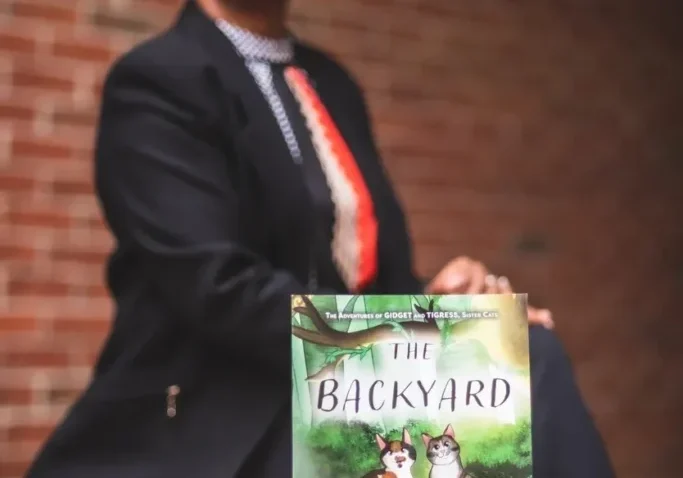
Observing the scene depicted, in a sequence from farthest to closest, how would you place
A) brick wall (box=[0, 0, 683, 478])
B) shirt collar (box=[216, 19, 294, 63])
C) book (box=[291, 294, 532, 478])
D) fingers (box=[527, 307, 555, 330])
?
brick wall (box=[0, 0, 683, 478]) → shirt collar (box=[216, 19, 294, 63]) → fingers (box=[527, 307, 555, 330]) → book (box=[291, 294, 532, 478])

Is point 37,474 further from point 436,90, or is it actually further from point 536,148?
point 536,148

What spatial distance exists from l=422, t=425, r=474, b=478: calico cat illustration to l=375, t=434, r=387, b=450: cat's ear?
0.12ft

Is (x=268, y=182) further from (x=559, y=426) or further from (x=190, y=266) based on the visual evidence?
(x=559, y=426)

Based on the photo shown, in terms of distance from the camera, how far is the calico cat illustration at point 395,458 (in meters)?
0.78

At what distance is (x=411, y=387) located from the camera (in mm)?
792

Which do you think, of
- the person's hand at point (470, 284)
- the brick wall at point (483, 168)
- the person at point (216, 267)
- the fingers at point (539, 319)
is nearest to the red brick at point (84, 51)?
the brick wall at point (483, 168)

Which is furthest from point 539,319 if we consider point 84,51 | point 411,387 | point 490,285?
point 84,51

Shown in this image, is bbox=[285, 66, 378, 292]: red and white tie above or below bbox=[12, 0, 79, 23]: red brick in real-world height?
below

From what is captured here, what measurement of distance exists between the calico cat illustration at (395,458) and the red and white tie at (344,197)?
10.9 inches

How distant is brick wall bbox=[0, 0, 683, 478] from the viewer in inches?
54.7

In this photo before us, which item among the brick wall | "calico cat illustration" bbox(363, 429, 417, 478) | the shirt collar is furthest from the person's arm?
the brick wall

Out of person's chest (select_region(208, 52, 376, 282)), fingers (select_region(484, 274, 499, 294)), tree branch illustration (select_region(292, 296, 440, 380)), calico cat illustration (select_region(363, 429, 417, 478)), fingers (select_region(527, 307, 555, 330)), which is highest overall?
person's chest (select_region(208, 52, 376, 282))

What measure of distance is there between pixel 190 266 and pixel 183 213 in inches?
2.5

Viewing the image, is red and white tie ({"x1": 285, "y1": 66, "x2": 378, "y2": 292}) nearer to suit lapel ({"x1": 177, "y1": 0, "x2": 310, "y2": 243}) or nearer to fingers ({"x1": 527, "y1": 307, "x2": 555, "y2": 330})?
suit lapel ({"x1": 177, "y1": 0, "x2": 310, "y2": 243})
